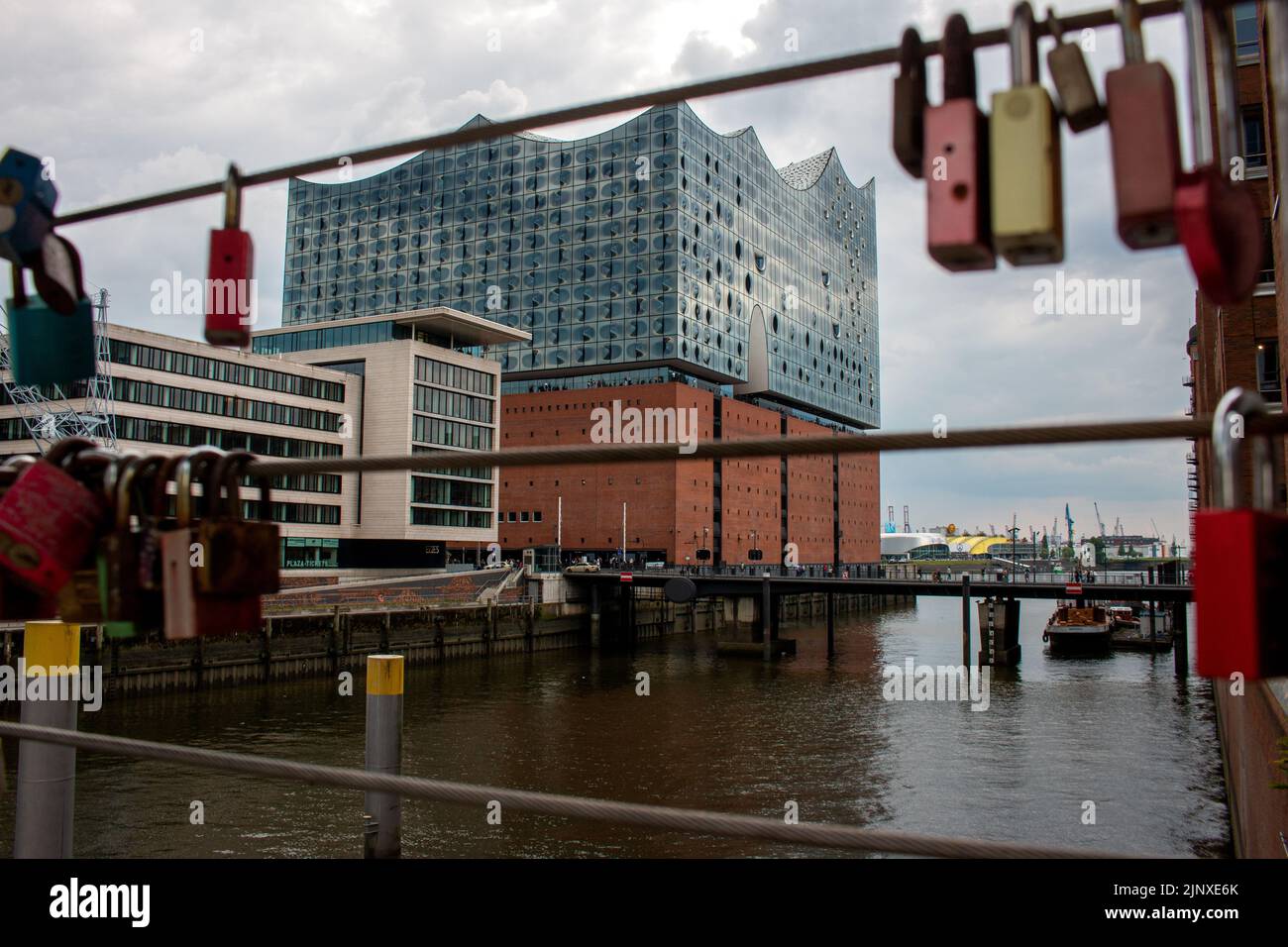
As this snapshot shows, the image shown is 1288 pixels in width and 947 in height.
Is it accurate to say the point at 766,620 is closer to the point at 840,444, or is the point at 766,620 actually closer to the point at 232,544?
the point at 232,544

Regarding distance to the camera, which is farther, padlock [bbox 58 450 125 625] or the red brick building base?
the red brick building base

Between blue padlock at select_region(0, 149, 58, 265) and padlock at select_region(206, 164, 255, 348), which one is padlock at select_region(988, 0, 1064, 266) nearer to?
padlock at select_region(206, 164, 255, 348)

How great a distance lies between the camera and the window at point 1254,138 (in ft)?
73.6

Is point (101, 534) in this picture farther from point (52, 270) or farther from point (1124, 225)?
point (1124, 225)

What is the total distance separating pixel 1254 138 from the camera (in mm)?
23766

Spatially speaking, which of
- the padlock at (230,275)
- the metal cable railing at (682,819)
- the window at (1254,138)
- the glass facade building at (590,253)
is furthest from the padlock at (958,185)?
the glass facade building at (590,253)

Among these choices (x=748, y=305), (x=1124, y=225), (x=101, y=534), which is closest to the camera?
(x=1124, y=225)

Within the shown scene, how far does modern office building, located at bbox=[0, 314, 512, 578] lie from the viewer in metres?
56.4

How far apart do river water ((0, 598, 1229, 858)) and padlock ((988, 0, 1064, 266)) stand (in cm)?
1794

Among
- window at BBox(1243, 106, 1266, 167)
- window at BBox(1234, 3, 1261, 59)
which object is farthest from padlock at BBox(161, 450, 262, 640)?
window at BBox(1234, 3, 1261, 59)

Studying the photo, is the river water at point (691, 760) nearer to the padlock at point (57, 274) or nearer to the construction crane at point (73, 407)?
the padlock at point (57, 274)

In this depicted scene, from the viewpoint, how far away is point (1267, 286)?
72.8 feet
